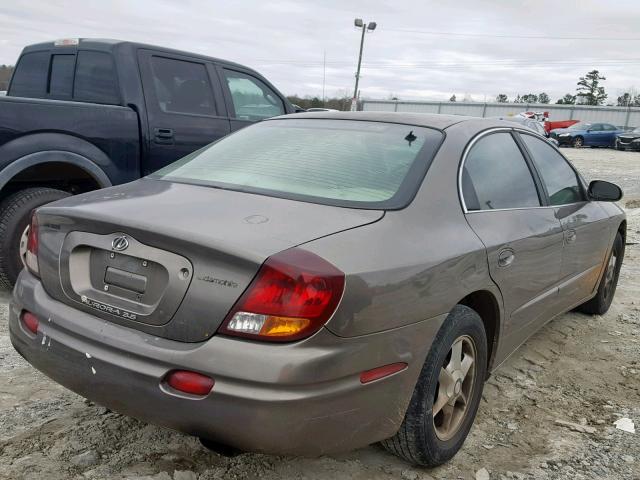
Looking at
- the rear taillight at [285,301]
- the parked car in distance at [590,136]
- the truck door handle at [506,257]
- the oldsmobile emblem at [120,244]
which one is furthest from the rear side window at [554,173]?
the parked car in distance at [590,136]

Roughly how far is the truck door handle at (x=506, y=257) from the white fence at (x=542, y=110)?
43.4 m

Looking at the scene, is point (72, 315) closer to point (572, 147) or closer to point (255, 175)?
point (255, 175)

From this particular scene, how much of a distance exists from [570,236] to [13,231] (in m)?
3.75

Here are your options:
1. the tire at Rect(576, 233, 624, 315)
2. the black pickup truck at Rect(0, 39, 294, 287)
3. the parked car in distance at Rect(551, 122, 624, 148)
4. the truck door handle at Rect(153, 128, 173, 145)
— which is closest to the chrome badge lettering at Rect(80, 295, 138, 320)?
the black pickup truck at Rect(0, 39, 294, 287)

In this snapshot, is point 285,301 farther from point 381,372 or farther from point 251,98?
point 251,98

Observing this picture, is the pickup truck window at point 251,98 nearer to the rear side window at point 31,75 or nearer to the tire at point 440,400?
the rear side window at point 31,75

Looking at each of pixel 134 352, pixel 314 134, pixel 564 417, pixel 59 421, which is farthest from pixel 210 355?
pixel 564 417

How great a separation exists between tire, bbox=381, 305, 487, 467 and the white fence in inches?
1721

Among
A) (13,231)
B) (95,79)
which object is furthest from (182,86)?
(13,231)

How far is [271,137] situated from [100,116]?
2.10 metres

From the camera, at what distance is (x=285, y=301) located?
74.2 inches

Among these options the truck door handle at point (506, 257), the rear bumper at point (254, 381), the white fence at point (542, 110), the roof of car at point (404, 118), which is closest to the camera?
the rear bumper at point (254, 381)

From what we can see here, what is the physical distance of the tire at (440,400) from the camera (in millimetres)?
2342

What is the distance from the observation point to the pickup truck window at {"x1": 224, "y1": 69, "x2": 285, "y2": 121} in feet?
19.5
